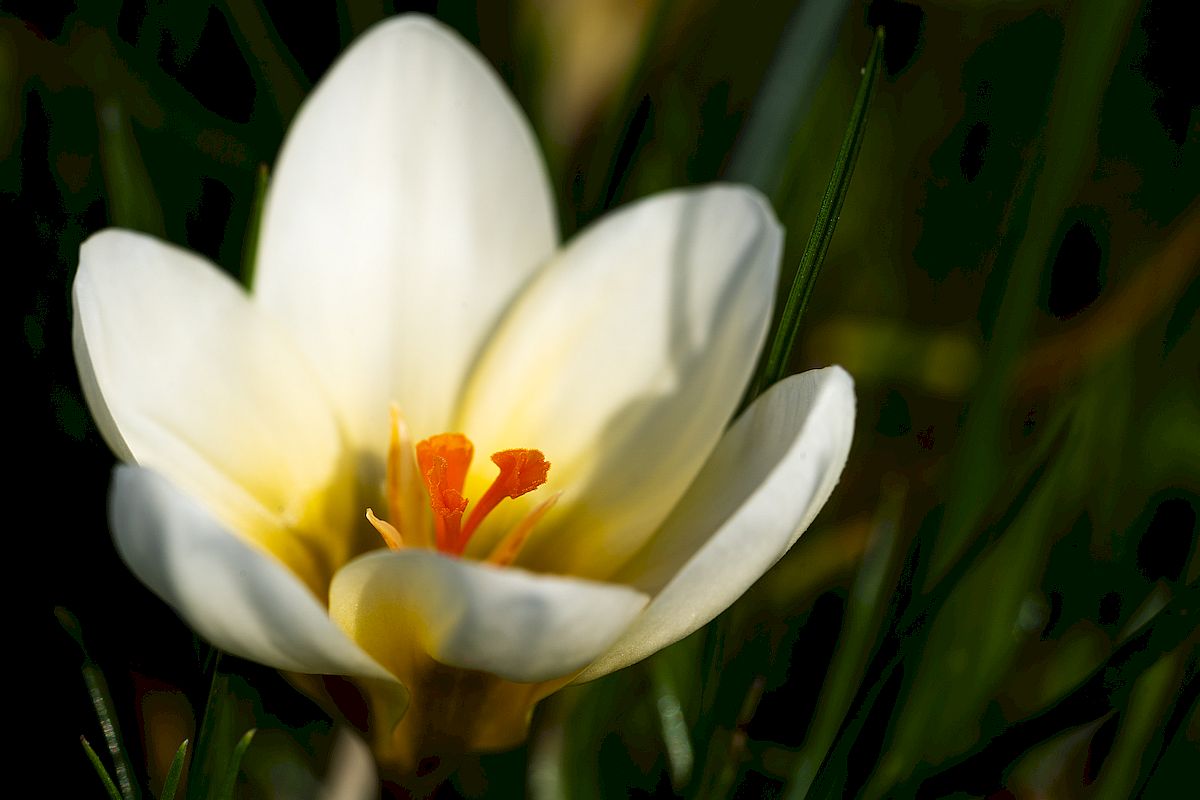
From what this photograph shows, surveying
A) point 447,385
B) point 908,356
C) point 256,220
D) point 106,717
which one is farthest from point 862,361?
point 106,717

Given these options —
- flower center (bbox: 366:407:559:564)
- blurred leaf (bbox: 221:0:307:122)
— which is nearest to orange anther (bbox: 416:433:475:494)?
flower center (bbox: 366:407:559:564)

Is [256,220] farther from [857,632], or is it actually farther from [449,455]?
[857,632]

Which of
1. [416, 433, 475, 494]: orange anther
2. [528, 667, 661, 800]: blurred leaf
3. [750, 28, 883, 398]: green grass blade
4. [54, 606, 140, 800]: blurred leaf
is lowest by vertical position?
[528, 667, 661, 800]: blurred leaf

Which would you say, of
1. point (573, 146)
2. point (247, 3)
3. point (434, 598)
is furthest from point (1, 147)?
point (434, 598)

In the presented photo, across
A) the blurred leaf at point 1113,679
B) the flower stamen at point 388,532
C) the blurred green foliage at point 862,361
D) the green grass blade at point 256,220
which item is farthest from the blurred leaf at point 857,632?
the green grass blade at point 256,220

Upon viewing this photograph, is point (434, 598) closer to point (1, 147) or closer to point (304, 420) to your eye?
point (304, 420)

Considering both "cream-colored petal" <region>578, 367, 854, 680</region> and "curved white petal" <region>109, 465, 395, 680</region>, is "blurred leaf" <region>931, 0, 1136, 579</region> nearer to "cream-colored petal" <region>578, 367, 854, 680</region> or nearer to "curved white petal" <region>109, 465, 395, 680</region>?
"cream-colored petal" <region>578, 367, 854, 680</region>

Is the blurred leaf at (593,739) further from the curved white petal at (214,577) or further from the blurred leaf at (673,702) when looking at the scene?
the curved white petal at (214,577)
